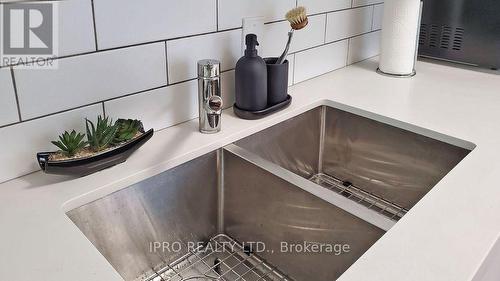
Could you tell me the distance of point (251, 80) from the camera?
0.97 meters

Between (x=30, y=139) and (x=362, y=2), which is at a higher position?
(x=362, y=2)

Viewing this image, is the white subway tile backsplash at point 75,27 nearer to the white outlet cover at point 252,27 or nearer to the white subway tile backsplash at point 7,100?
the white subway tile backsplash at point 7,100

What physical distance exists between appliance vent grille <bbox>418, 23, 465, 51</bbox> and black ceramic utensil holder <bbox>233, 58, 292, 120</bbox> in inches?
26.0

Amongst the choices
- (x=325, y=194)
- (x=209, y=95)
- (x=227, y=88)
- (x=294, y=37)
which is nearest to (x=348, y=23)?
(x=294, y=37)

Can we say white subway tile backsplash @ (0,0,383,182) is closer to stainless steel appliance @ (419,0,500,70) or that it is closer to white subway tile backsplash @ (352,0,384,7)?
white subway tile backsplash @ (352,0,384,7)

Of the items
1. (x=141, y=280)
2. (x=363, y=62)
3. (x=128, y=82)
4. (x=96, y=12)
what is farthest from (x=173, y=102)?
(x=363, y=62)

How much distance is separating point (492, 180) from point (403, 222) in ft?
0.76

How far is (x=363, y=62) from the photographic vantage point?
149 cm

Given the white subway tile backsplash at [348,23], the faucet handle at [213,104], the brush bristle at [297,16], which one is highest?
the brush bristle at [297,16]

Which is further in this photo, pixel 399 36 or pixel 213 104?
pixel 399 36

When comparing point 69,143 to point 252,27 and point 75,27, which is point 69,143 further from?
point 252,27

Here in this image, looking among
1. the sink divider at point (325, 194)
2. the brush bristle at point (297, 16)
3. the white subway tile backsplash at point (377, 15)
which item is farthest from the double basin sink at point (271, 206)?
the white subway tile backsplash at point (377, 15)

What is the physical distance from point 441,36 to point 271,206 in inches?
36.7

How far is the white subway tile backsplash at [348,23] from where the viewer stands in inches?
51.1
